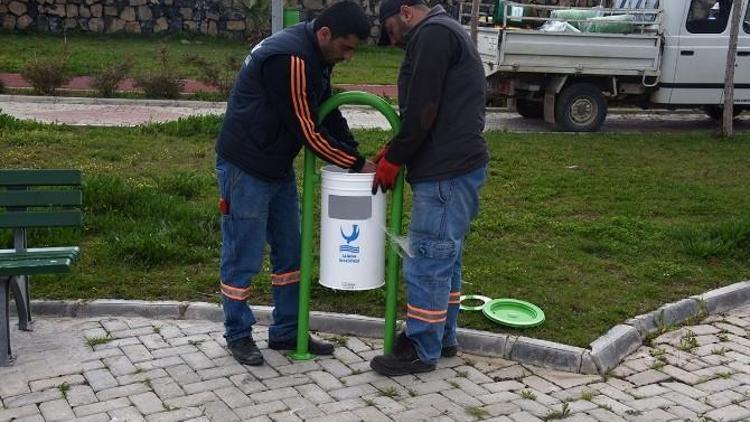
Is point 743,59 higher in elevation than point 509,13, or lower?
lower

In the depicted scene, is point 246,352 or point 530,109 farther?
point 530,109

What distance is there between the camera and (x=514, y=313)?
559 centimetres

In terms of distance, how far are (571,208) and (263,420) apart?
480cm

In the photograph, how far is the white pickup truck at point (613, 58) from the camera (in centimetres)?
1262

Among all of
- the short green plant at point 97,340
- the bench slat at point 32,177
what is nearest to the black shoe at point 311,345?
the short green plant at point 97,340

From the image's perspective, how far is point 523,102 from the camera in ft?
47.3

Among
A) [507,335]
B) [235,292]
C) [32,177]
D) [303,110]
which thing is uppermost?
[303,110]

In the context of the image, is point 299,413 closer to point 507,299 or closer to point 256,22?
point 507,299

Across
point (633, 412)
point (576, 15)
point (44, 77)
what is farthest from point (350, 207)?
point (44, 77)

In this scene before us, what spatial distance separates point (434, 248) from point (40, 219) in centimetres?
234

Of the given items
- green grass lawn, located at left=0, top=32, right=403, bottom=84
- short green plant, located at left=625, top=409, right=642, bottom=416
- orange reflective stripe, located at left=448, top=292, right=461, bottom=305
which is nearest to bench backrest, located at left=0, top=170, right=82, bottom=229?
orange reflective stripe, located at left=448, top=292, right=461, bottom=305

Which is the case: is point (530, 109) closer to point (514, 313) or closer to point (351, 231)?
point (514, 313)

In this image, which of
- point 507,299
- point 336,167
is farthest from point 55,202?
point 507,299

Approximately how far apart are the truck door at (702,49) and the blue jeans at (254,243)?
956cm
